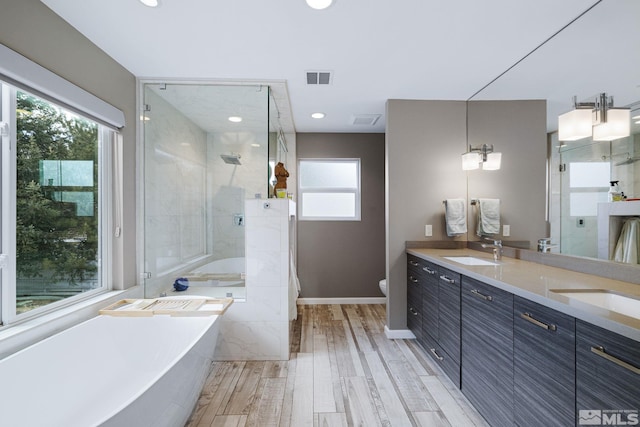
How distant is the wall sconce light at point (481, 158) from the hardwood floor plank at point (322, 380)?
232cm

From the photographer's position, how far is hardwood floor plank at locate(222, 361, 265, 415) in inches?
77.1

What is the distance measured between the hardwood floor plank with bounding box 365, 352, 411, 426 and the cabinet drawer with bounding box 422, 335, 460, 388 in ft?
1.39

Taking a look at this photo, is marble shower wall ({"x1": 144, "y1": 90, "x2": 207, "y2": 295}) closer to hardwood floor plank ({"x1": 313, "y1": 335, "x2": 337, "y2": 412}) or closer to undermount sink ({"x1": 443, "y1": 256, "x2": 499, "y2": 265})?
hardwood floor plank ({"x1": 313, "y1": 335, "x2": 337, "y2": 412})

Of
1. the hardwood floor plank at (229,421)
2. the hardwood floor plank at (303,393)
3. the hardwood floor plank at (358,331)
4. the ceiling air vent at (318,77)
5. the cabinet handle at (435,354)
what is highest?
the ceiling air vent at (318,77)

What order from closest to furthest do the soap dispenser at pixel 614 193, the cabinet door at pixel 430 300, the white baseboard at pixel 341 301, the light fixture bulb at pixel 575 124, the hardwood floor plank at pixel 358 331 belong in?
the soap dispenser at pixel 614 193, the light fixture bulb at pixel 575 124, the cabinet door at pixel 430 300, the hardwood floor plank at pixel 358 331, the white baseboard at pixel 341 301

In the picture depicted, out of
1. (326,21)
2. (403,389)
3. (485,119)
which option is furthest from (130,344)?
(485,119)

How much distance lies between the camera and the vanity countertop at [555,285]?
103 centimetres

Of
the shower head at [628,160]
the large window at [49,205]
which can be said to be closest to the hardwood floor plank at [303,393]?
the large window at [49,205]

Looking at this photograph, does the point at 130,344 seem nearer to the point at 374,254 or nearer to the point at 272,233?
the point at 272,233

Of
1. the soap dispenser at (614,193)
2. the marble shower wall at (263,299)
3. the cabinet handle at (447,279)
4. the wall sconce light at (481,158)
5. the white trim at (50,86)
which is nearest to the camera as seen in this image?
the white trim at (50,86)

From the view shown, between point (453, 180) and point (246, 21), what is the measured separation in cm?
241

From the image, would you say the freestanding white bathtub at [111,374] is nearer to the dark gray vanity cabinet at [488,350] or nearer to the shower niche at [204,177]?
the shower niche at [204,177]

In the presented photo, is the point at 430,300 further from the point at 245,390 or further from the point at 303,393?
the point at 245,390

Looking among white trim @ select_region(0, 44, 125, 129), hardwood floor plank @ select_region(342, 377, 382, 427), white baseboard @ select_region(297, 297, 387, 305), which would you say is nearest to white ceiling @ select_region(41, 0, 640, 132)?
white trim @ select_region(0, 44, 125, 129)
